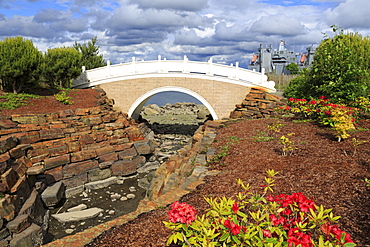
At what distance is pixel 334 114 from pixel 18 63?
47.2 feet

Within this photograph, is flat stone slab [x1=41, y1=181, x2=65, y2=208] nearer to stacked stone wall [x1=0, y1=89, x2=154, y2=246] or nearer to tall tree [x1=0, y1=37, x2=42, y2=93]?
stacked stone wall [x1=0, y1=89, x2=154, y2=246]

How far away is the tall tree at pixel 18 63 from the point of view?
13062 mm

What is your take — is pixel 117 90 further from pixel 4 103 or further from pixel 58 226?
pixel 58 226

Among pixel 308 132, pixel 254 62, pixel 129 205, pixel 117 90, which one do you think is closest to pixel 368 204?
pixel 308 132

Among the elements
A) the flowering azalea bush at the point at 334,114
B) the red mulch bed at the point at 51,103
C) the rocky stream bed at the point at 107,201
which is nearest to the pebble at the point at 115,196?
the rocky stream bed at the point at 107,201

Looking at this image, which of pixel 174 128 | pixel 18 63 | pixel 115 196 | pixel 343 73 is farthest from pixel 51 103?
pixel 343 73

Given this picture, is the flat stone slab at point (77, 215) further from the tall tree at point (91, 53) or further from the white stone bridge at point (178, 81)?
the tall tree at point (91, 53)

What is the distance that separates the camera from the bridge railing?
17438 mm

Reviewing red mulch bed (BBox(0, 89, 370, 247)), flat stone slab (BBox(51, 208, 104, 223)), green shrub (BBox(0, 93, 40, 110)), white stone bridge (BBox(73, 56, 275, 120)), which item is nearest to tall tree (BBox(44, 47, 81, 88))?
white stone bridge (BBox(73, 56, 275, 120))

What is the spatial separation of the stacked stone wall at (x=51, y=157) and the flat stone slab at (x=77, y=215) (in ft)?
1.51

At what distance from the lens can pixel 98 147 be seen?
12734 millimetres

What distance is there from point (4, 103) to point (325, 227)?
1416 cm

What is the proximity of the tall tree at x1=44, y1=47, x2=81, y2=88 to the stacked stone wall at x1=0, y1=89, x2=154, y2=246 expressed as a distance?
4949 millimetres

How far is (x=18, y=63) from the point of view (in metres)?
13.2
